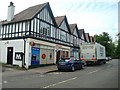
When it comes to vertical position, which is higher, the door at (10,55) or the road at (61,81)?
the door at (10,55)

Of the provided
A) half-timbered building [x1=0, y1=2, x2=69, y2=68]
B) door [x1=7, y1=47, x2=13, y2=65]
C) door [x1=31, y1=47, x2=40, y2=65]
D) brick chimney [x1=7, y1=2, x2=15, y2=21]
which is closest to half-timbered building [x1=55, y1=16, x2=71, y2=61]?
half-timbered building [x1=0, y1=2, x2=69, y2=68]

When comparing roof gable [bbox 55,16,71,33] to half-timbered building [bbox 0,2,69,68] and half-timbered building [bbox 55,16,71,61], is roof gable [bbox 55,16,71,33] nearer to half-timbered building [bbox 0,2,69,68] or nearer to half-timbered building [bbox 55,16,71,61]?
half-timbered building [bbox 55,16,71,61]

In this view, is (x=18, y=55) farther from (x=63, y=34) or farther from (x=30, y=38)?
(x=63, y=34)

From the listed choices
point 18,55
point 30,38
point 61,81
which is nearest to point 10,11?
point 30,38

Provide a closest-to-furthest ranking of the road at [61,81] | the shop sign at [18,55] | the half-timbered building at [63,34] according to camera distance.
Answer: the road at [61,81]
the shop sign at [18,55]
the half-timbered building at [63,34]

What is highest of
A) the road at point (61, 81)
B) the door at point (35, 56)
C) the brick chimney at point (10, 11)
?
the brick chimney at point (10, 11)

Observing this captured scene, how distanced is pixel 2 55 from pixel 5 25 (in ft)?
14.9

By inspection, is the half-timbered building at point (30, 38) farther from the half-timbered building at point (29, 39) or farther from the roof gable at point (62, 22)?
the roof gable at point (62, 22)

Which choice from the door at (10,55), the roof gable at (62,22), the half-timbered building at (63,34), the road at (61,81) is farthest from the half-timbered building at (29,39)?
the road at (61,81)

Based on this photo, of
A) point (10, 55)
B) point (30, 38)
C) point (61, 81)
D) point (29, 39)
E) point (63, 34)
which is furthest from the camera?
point (63, 34)

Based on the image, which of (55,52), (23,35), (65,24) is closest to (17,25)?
(23,35)

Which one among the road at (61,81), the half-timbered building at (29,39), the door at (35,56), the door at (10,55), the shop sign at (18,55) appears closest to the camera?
the road at (61,81)

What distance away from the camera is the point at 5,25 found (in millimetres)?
20688

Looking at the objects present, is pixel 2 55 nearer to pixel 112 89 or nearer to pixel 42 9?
pixel 42 9
